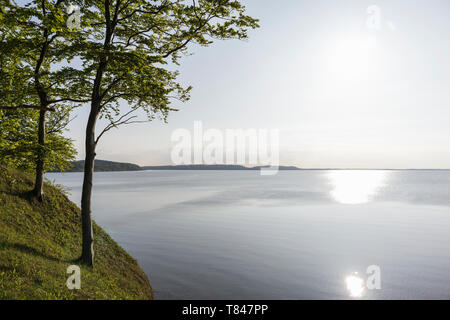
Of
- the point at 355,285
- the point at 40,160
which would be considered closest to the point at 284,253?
the point at 355,285

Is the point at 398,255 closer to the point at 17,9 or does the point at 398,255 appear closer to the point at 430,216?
the point at 430,216

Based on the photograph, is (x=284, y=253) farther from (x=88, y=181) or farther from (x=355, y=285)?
(x=88, y=181)

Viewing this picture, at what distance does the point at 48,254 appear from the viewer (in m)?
12.9

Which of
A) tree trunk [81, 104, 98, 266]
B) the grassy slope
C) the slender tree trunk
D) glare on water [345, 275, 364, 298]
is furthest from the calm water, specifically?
the slender tree trunk

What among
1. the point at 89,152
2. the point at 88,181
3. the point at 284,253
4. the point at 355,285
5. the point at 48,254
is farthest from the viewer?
the point at 284,253

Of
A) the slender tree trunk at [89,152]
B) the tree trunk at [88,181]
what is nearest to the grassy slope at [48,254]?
the tree trunk at [88,181]

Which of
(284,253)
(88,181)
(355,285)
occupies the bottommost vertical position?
(355,285)

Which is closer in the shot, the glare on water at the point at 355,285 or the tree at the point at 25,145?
the tree at the point at 25,145

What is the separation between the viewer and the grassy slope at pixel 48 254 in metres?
9.90

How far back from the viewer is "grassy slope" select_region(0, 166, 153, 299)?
9.90 m

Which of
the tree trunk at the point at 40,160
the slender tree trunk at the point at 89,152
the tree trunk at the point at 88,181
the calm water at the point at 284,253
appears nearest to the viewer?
the slender tree trunk at the point at 89,152

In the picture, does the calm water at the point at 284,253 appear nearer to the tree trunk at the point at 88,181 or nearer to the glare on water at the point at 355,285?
the glare on water at the point at 355,285

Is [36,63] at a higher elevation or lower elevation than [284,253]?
higher

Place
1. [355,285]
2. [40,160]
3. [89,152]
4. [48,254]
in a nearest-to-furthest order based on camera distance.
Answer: [48,254]
[89,152]
[40,160]
[355,285]
